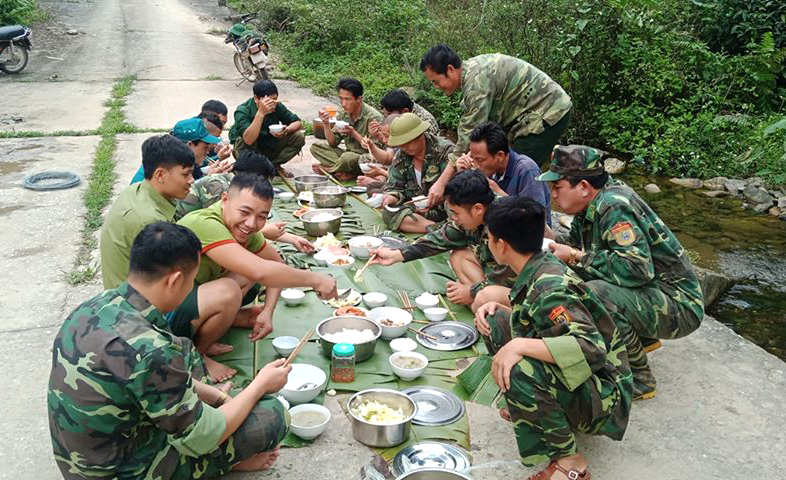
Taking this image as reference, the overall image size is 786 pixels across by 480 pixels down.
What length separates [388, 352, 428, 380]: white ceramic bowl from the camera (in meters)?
3.66

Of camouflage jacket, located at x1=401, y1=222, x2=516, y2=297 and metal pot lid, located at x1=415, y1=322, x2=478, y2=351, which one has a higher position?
camouflage jacket, located at x1=401, y1=222, x2=516, y2=297

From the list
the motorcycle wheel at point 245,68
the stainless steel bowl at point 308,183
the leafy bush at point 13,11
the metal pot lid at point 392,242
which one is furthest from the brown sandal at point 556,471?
the leafy bush at point 13,11

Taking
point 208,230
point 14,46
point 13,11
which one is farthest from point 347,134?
point 13,11

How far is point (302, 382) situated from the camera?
352cm

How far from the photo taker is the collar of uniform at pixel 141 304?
2352 millimetres

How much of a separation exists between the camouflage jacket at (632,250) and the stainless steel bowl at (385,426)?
130cm

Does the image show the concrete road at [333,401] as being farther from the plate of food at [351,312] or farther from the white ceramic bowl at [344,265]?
the white ceramic bowl at [344,265]

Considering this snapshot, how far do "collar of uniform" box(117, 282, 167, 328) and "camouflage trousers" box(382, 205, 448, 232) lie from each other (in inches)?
143

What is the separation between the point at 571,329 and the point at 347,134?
16.4 feet

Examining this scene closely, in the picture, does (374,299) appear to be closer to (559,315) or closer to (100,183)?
(559,315)

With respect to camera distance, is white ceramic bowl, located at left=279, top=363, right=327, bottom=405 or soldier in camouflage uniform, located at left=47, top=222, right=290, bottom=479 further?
white ceramic bowl, located at left=279, top=363, right=327, bottom=405

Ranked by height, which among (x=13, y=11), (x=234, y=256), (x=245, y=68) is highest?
(x=234, y=256)

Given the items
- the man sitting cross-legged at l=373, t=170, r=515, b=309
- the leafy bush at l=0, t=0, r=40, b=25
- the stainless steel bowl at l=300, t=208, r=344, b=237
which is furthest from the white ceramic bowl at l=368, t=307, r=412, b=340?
the leafy bush at l=0, t=0, r=40, b=25

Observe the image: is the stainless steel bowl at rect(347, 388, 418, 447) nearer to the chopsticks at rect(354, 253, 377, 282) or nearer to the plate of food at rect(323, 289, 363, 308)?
the plate of food at rect(323, 289, 363, 308)
